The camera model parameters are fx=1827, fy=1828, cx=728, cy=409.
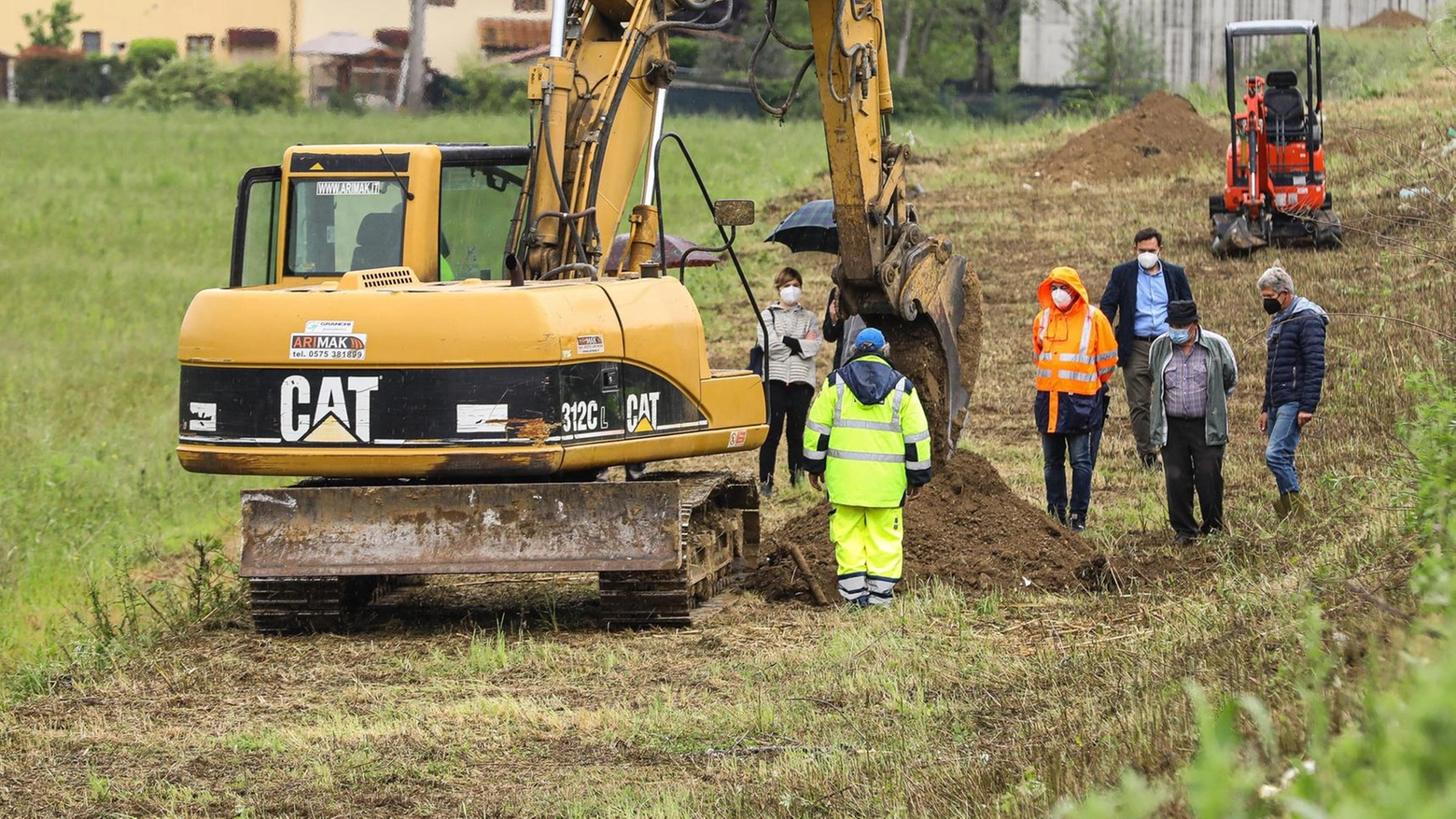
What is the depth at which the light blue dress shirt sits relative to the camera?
13.2m

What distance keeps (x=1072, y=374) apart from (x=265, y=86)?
45.5 meters

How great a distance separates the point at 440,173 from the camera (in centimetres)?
1098

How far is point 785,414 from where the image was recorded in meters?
14.5

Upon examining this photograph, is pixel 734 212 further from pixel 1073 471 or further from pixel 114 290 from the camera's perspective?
pixel 114 290

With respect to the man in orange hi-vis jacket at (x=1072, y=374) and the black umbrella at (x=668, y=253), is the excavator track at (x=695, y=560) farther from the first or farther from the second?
the man in orange hi-vis jacket at (x=1072, y=374)

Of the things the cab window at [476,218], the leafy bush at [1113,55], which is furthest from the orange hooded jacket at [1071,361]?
the leafy bush at [1113,55]

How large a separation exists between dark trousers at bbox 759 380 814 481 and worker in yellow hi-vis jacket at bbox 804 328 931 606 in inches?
145

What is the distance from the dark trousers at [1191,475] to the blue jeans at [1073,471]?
73cm

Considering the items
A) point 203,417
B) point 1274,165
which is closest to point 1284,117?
point 1274,165

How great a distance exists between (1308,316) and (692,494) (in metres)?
4.02

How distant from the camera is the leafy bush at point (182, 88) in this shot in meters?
55.2

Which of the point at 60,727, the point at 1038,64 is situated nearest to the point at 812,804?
the point at 60,727

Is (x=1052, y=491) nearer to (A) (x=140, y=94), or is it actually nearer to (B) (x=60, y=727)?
(B) (x=60, y=727)

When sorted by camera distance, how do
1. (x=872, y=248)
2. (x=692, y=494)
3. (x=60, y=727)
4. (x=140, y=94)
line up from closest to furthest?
(x=60, y=727) < (x=692, y=494) < (x=872, y=248) < (x=140, y=94)
